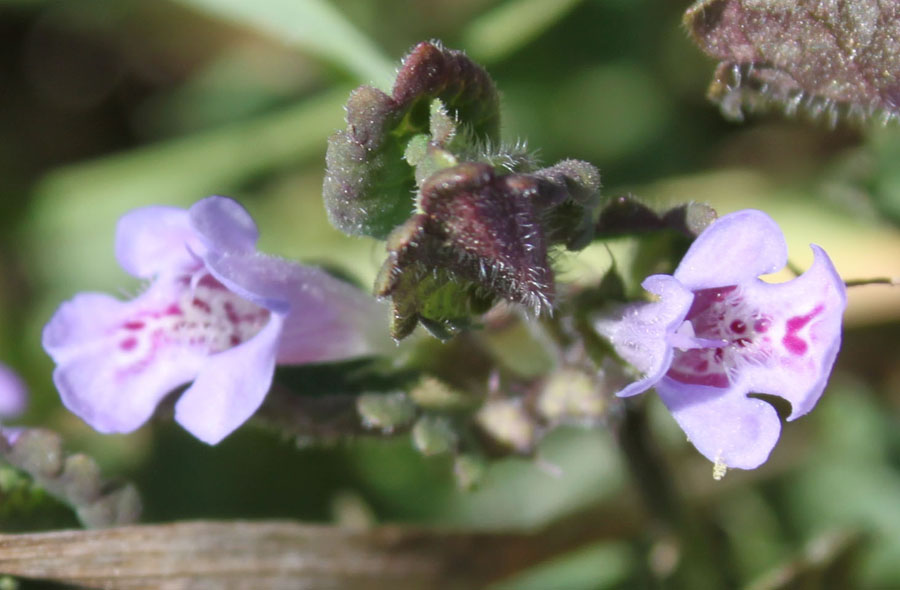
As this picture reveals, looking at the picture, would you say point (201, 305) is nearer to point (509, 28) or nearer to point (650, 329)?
point (650, 329)

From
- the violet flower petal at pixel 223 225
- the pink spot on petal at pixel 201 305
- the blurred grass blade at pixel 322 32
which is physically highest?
the violet flower petal at pixel 223 225

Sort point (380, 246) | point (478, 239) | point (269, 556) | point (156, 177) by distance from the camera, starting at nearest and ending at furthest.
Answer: point (478, 239) → point (269, 556) → point (380, 246) → point (156, 177)

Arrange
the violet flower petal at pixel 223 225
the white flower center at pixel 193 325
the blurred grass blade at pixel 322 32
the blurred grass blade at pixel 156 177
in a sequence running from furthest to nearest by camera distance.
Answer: the blurred grass blade at pixel 156 177, the blurred grass blade at pixel 322 32, the white flower center at pixel 193 325, the violet flower petal at pixel 223 225

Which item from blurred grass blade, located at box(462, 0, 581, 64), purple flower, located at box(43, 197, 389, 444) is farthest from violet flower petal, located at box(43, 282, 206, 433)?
blurred grass blade, located at box(462, 0, 581, 64)

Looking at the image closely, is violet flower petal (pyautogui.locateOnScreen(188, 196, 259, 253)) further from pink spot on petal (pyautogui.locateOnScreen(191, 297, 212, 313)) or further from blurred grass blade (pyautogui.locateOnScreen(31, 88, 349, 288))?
blurred grass blade (pyautogui.locateOnScreen(31, 88, 349, 288))

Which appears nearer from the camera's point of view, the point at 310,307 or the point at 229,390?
the point at 229,390

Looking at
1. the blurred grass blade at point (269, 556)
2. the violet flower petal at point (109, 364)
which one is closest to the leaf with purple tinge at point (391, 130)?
the violet flower petal at point (109, 364)

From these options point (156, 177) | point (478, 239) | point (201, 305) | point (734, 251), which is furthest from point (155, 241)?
point (156, 177)

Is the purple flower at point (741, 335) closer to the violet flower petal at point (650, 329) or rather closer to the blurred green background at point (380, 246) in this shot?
the violet flower petal at point (650, 329)
